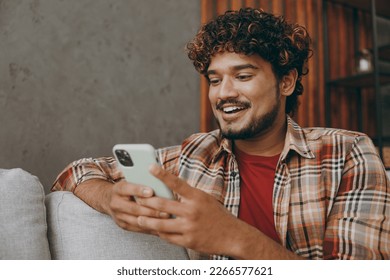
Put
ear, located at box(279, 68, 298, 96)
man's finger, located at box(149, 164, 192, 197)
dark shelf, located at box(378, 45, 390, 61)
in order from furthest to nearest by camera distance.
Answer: dark shelf, located at box(378, 45, 390, 61)
ear, located at box(279, 68, 298, 96)
man's finger, located at box(149, 164, 192, 197)

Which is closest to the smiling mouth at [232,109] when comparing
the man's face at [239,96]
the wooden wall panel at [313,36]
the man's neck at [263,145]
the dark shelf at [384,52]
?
the man's face at [239,96]

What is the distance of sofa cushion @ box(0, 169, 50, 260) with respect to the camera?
0.86 meters

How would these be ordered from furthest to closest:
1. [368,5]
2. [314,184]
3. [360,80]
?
1. [368,5]
2. [360,80]
3. [314,184]

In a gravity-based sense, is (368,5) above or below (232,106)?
above

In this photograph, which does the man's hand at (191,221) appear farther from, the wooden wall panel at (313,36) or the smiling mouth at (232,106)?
the wooden wall panel at (313,36)

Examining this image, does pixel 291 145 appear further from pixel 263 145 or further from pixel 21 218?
pixel 21 218

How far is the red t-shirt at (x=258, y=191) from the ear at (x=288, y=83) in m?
0.25

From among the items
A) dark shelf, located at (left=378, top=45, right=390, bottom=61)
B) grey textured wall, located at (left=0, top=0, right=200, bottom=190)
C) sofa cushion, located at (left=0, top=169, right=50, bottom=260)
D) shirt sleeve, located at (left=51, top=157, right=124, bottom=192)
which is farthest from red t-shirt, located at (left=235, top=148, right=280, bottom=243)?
dark shelf, located at (left=378, top=45, right=390, bottom=61)

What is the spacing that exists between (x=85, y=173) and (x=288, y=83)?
2.32ft

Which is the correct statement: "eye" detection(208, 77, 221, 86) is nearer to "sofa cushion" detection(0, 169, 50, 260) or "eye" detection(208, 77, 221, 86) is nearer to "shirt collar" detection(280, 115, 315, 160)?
"shirt collar" detection(280, 115, 315, 160)

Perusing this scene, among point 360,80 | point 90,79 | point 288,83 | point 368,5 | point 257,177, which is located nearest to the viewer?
point 257,177

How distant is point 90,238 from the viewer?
0.96 meters

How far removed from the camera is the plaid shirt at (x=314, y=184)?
0.94 metres

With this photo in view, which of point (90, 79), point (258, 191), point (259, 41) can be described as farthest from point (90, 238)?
point (90, 79)
